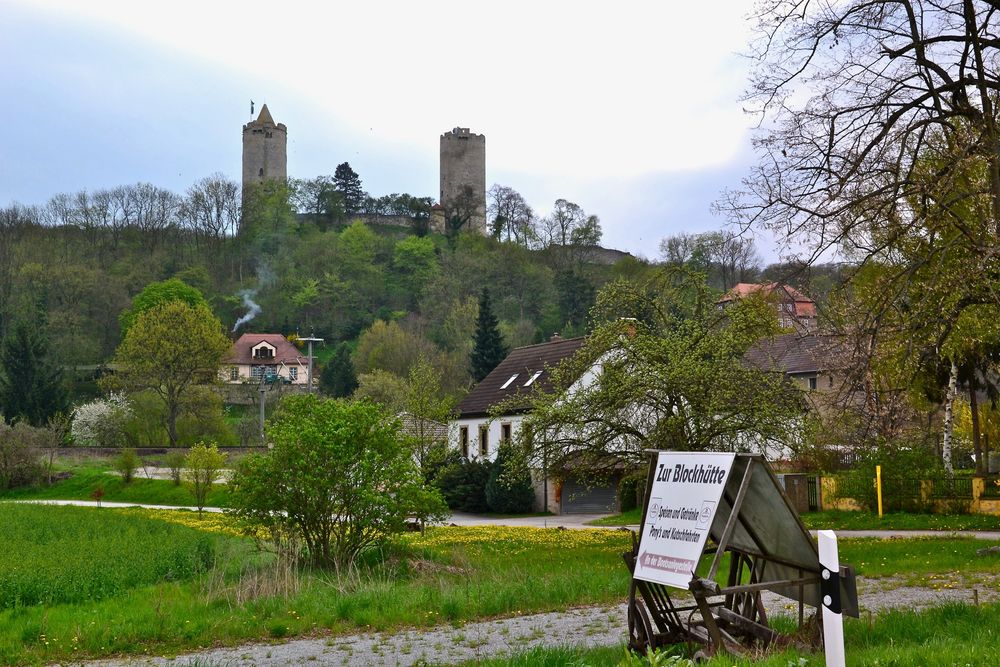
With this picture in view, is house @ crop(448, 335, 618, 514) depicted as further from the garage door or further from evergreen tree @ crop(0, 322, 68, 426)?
evergreen tree @ crop(0, 322, 68, 426)

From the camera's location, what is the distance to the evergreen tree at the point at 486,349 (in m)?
71.3

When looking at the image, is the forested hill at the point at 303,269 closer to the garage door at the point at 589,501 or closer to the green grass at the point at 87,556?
the garage door at the point at 589,501

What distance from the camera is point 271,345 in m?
113

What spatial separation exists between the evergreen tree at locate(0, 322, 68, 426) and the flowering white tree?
1.65 m

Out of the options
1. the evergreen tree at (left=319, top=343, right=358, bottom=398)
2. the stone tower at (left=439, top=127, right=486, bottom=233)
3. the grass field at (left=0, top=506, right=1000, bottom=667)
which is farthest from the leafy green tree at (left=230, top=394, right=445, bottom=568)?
the stone tower at (left=439, top=127, right=486, bottom=233)

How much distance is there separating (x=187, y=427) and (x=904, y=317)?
6097 centimetres

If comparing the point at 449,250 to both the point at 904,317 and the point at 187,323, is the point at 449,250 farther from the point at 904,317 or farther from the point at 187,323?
the point at 904,317

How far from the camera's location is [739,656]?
8.28m

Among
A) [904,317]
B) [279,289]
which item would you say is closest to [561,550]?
[904,317]

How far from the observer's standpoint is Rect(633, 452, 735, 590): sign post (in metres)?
8.55

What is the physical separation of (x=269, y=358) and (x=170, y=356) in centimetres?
3885

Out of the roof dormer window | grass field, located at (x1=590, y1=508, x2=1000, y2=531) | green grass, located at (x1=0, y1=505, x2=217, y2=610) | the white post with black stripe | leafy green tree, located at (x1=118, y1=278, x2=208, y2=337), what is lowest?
grass field, located at (x1=590, y1=508, x2=1000, y2=531)

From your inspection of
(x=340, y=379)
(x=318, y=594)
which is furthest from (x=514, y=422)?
(x=340, y=379)

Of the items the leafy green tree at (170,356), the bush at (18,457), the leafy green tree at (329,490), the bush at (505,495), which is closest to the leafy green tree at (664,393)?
the leafy green tree at (329,490)
